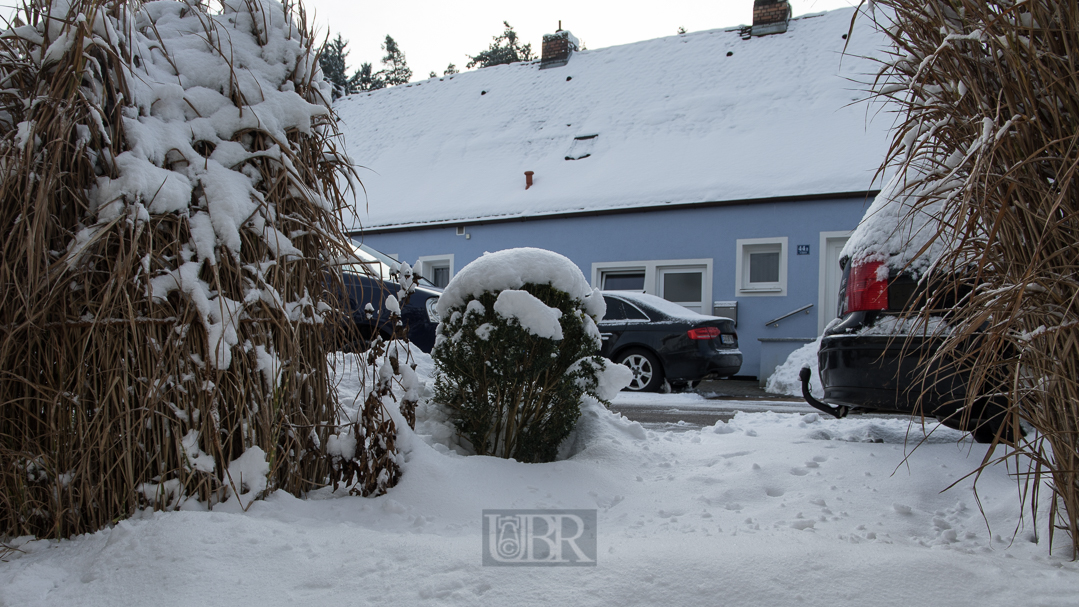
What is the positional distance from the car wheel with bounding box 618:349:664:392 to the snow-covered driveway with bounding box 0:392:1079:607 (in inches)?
243

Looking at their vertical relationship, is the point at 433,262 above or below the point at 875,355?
above

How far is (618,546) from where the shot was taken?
2.32 metres

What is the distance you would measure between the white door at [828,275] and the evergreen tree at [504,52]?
32984mm

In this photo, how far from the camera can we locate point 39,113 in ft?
7.61

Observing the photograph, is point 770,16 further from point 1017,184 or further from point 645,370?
point 1017,184

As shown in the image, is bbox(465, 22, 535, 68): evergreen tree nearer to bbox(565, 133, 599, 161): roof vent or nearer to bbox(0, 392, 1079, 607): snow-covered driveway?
bbox(565, 133, 599, 161): roof vent

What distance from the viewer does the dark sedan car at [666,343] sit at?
9.30m

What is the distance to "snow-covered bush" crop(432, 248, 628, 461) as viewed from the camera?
3377mm

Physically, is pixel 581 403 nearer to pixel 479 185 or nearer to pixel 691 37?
pixel 479 185

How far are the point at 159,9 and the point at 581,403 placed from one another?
2822 millimetres

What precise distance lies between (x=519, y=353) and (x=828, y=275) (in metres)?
10.5

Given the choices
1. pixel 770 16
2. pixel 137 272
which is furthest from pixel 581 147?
pixel 137 272

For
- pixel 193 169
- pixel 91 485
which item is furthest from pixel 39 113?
pixel 91 485

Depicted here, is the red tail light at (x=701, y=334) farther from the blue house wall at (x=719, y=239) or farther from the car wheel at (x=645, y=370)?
the blue house wall at (x=719, y=239)
